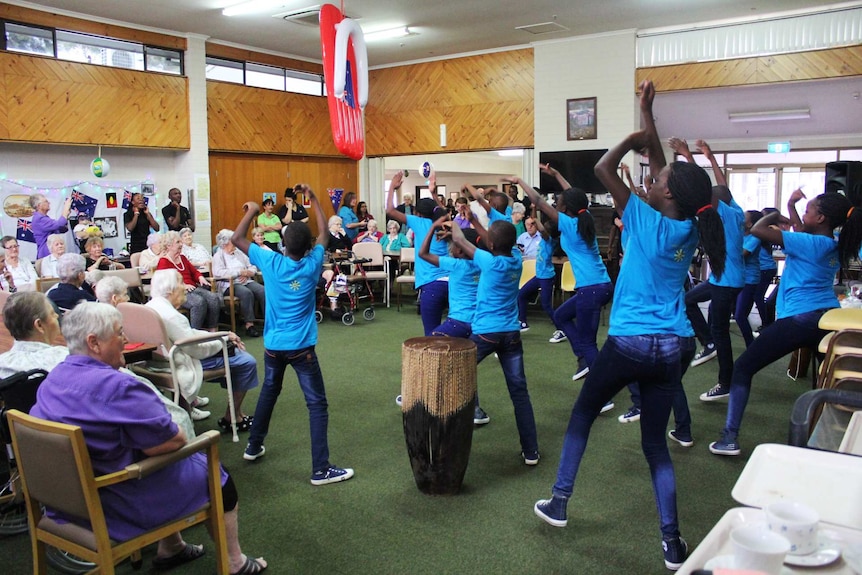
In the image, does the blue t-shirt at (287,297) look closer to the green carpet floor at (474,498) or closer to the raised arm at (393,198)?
the green carpet floor at (474,498)

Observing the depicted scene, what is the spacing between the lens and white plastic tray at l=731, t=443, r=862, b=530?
1.50 m

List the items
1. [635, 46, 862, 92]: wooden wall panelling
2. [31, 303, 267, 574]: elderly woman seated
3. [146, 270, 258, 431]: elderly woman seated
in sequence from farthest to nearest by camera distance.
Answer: [635, 46, 862, 92]: wooden wall panelling, [146, 270, 258, 431]: elderly woman seated, [31, 303, 267, 574]: elderly woman seated

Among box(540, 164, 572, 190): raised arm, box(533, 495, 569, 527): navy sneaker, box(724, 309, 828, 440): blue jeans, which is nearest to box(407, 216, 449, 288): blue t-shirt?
box(540, 164, 572, 190): raised arm

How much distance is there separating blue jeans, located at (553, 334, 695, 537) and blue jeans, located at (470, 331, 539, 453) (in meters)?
0.92

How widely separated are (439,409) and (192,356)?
1.79 metres

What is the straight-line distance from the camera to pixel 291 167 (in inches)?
530

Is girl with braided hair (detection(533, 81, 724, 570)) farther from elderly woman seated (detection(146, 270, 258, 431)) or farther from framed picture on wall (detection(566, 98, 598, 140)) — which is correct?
framed picture on wall (detection(566, 98, 598, 140))

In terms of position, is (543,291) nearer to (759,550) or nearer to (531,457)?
(531,457)

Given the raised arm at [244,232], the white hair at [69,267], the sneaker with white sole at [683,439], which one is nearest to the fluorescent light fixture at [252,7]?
the white hair at [69,267]

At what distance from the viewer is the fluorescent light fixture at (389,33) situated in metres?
11.4

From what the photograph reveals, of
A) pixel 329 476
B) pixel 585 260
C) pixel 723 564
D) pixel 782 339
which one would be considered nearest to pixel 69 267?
pixel 329 476

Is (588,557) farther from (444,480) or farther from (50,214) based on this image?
(50,214)

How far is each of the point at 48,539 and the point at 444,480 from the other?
6.11 ft

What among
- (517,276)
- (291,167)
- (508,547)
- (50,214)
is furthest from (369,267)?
(508,547)
